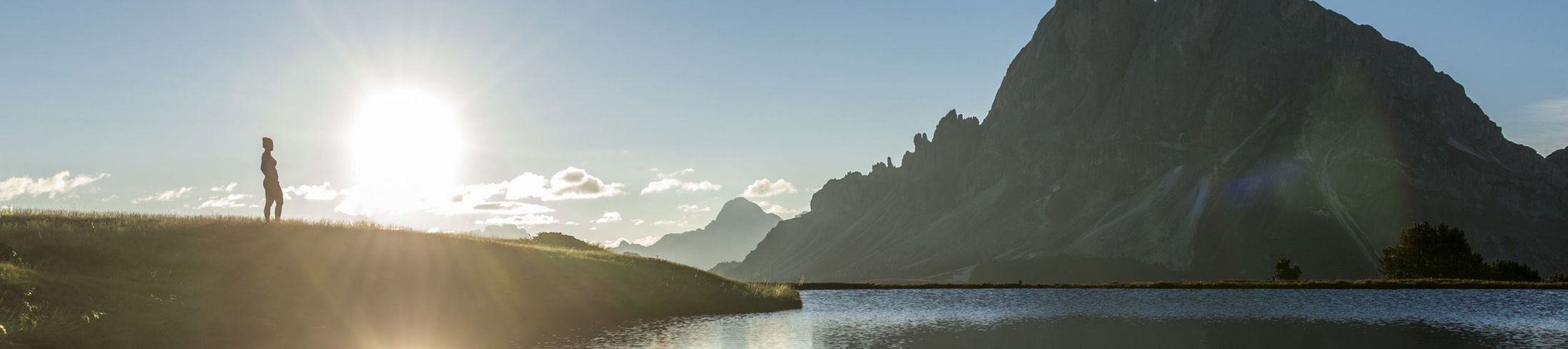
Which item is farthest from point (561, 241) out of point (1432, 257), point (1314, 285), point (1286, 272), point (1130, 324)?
point (1432, 257)

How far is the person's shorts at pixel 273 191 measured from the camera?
5097 centimetres

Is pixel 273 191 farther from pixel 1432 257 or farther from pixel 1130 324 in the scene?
pixel 1432 257

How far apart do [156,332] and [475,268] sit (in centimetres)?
2011

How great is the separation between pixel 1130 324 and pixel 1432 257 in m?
135

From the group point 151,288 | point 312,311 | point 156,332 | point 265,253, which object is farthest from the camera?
point 265,253

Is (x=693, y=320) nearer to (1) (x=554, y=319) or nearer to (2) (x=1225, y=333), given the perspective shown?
(1) (x=554, y=319)

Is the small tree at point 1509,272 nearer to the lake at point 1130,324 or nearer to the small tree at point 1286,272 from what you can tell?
the small tree at point 1286,272

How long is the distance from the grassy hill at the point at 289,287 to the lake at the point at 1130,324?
A: 5.69 meters

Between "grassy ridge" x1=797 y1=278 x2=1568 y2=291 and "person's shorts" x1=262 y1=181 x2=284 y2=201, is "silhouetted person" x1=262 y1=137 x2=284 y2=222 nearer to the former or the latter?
"person's shorts" x1=262 y1=181 x2=284 y2=201

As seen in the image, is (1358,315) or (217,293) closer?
(217,293)

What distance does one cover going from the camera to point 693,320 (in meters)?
54.2

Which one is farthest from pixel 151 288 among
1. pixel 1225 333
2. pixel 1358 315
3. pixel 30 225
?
pixel 1358 315

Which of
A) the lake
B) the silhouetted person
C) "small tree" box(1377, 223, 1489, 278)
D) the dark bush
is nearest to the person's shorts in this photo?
the silhouetted person

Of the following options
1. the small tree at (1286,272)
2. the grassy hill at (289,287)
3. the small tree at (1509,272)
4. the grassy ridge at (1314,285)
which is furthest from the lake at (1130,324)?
the small tree at (1286,272)
